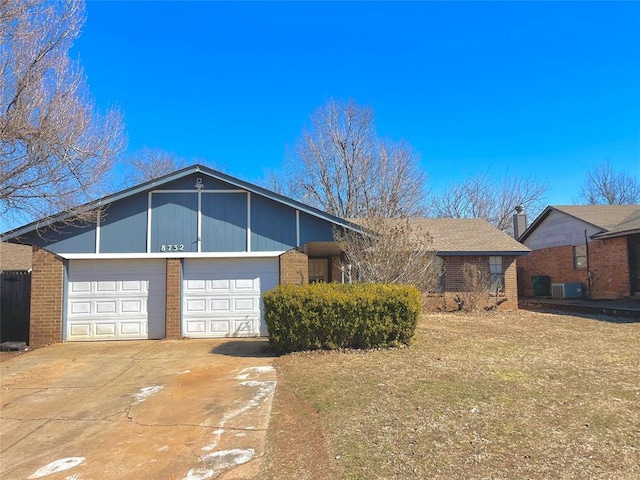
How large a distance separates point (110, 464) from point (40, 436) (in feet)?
4.67

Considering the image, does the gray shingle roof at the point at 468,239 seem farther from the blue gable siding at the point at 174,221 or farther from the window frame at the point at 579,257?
the blue gable siding at the point at 174,221

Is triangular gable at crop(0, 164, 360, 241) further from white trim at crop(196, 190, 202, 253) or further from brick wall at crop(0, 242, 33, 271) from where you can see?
brick wall at crop(0, 242, 33, 271)

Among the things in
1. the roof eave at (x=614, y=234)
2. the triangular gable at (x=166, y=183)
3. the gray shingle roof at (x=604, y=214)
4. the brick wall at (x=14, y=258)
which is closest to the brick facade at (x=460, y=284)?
the roof eave at (x=614, y=234)

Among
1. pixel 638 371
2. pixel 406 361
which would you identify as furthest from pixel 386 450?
pixel 638 371

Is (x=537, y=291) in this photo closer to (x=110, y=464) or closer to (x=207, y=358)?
(x=207, y=358)

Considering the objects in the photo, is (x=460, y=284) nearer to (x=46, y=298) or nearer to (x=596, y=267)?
(x=596, y=267)

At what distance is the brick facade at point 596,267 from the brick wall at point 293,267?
1555 centimetres

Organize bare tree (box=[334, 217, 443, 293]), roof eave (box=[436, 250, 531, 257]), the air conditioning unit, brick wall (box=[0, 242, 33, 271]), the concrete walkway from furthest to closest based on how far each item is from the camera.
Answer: the air conditioning unit
brick wall (box=[0, 242, 33, 271])
roof eave (box=[436, 250, 531, 257])
the concrete walkway
bare tree (box=[334, 217, 443, 293])

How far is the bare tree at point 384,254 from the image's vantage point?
35.5 feet

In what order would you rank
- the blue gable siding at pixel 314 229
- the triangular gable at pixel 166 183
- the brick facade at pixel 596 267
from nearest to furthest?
1. the triangular gable at pixel 166 183
2. the blue gable siding at pixel 314 229
3. the brick facade at pixel 596 267

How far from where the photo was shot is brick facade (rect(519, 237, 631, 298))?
1905cm

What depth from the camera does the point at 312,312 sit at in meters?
8.48

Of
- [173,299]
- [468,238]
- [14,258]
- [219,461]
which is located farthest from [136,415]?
Result: [14,258]

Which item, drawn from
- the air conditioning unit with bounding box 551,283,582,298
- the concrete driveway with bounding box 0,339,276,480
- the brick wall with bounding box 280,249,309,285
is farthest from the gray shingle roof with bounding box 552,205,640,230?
the concrete driveway with bounding box 0,339,276,480
